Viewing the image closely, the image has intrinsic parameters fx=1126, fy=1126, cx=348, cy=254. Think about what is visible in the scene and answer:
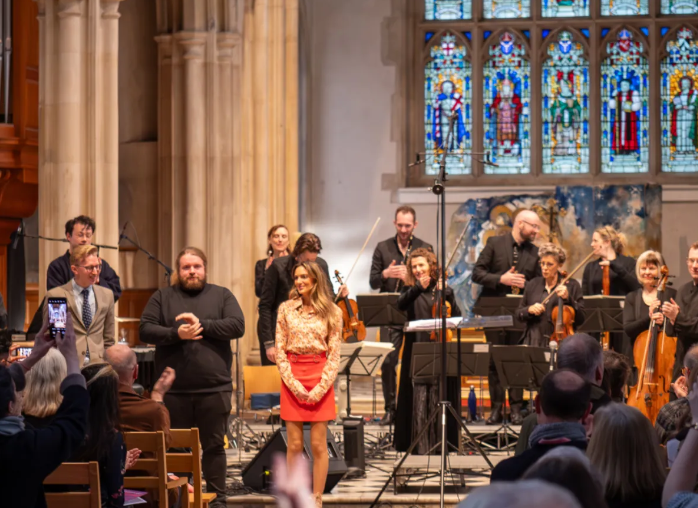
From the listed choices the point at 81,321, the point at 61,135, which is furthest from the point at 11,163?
the point at 81,321

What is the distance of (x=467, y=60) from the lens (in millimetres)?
14414

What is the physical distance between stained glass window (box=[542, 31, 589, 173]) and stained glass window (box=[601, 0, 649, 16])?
55 centimetres

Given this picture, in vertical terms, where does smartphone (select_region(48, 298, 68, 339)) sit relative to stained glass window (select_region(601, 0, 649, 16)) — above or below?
below

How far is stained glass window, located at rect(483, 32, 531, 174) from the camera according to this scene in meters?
14.4

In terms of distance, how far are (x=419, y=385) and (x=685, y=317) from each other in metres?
1.91

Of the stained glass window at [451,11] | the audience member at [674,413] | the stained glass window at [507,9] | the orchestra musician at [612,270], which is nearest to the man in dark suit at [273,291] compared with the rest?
the orchestra musician at [612,270]

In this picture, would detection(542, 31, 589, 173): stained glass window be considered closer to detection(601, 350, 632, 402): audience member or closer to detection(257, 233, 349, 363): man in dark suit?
detection(257, 233, 349, 363): man in dark suit

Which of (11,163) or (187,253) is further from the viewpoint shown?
(11,163)

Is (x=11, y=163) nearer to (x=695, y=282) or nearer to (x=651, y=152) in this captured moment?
(x=695, y=282)

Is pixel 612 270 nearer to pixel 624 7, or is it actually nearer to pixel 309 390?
pixel 309 390

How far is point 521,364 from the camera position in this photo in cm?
784

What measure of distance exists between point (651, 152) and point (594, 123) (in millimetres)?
792

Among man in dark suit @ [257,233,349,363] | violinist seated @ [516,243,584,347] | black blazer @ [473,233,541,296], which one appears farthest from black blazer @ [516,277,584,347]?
man in dark suit @ [257,233,349,363]

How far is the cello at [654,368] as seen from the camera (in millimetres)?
7270
